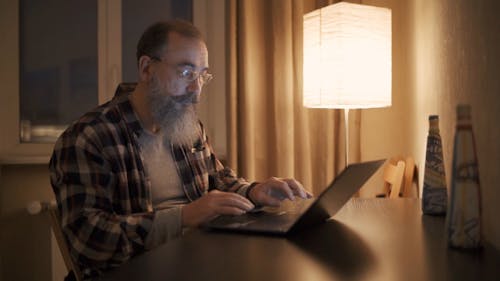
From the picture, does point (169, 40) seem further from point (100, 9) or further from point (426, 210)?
point (100, 9)

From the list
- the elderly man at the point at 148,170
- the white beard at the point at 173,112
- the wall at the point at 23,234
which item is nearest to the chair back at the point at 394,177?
the elderly man at the point at 148,170

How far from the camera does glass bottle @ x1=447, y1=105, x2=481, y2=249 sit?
0.73 m

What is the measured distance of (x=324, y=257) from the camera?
72cm

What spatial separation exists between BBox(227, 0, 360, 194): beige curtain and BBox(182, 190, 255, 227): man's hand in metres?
1.25

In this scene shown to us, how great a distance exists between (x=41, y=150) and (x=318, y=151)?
53.6 inches

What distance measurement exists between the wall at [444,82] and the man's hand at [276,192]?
37 cm

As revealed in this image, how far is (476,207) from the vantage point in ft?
2.40

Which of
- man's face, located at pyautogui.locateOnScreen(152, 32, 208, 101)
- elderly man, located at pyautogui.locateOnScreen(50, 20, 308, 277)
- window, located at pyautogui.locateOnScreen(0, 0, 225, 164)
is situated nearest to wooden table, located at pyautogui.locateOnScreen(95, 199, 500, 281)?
elderly man, located at pyautogui.locateOnScreen(50, 20, 308, 277)

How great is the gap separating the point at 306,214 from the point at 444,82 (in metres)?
0.65

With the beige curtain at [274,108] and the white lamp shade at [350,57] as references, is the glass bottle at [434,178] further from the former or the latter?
the beige curtain at [274,108]

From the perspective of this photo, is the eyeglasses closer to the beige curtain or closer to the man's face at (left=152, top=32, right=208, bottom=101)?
the man's face at (left=152, top=32, right=208, bottom=101)

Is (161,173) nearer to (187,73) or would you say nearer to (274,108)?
(187,73)

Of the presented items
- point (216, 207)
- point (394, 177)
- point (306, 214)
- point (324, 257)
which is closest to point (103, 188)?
point (216, 207)

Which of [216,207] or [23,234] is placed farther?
[23,234]
